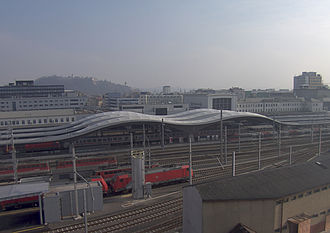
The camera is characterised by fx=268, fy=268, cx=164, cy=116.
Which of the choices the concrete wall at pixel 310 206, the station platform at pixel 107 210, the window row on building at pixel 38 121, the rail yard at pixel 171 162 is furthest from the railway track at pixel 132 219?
the window row on building at pixel 38 121

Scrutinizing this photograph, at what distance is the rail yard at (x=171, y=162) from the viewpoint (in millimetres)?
17703

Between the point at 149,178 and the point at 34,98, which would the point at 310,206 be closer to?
the point at 149,178

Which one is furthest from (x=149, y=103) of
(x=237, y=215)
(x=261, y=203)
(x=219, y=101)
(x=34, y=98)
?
(x=237, y=215)

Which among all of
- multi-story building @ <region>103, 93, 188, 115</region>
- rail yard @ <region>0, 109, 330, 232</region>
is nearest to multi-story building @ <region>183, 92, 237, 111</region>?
multi-story building @ <region>103, 93, 188, 115</region>

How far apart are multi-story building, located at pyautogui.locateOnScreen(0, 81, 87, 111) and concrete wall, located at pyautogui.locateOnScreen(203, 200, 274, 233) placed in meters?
85.6

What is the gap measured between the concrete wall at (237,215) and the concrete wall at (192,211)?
1.23 feet

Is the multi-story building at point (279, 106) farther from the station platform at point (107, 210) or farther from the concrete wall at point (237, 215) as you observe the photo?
the concrete wall at point (237, 215)

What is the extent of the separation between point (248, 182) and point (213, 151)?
78.1 ft

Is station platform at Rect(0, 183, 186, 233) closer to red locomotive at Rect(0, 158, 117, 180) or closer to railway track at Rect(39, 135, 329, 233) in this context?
railway track at Rect(39, 135, 329, 233)

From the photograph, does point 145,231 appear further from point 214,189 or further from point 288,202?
point 288,202

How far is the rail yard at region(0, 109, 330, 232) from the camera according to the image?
17.7 meters

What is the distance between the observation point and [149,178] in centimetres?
2428

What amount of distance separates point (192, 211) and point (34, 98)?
8637 centimetres

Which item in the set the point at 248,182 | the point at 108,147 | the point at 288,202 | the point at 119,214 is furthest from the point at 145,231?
the point at 108,147
